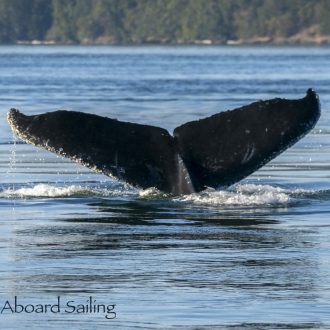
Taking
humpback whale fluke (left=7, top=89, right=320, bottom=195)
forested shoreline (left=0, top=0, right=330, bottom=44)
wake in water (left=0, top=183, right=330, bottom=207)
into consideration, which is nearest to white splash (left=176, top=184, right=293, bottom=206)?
wake in water (left=0, top=183, right=330, bottom=207)

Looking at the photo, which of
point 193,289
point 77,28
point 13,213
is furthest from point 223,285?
point 77,28

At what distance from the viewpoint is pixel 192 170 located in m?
14.3

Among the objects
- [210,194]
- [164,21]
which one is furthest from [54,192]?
[164,21]

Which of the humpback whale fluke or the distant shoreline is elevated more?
the humpback whale fluke

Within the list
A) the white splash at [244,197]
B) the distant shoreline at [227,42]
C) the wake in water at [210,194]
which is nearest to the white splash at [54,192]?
the wake in water at [210,194]

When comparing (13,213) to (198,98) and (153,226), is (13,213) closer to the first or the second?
(153,226)

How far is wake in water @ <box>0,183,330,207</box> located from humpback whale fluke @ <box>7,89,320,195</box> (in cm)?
45

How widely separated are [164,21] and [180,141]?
166 m

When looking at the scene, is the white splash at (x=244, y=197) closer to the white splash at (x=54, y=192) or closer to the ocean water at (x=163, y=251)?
the ocean water at (x=163, y=251)

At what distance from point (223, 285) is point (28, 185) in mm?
6894

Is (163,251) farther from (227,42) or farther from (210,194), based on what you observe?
(227,42)

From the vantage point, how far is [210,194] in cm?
1494

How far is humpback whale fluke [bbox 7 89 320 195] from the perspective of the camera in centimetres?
1381

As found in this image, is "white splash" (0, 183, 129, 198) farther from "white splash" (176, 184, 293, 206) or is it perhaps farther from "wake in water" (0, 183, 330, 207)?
"white splash" (176, 184, 293, 206)
